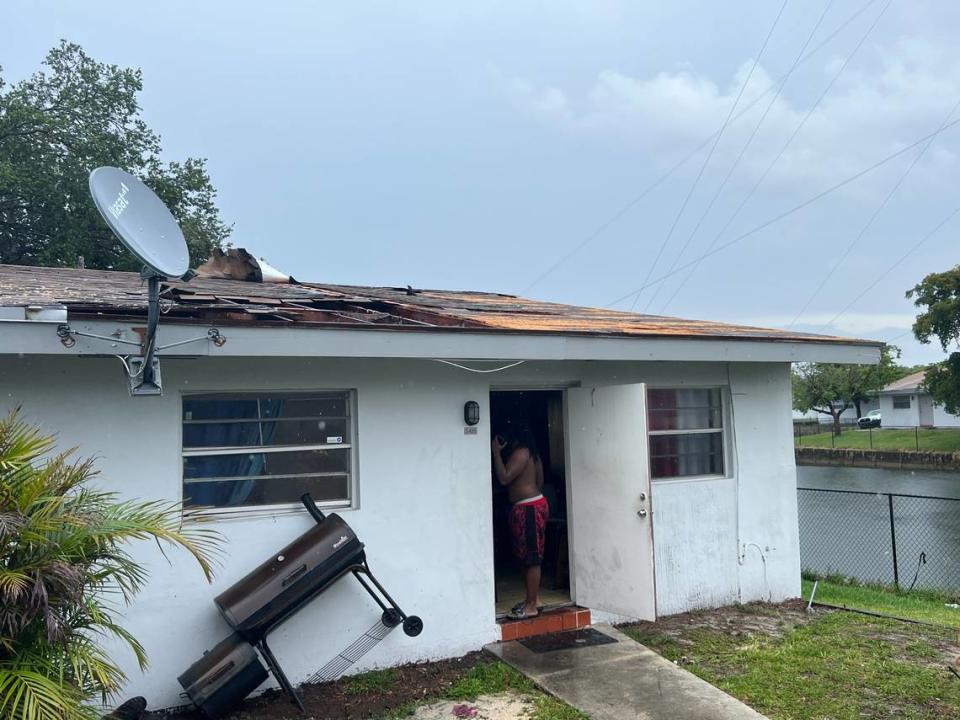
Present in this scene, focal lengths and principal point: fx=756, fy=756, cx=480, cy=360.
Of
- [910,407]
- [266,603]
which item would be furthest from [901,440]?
[266,603]

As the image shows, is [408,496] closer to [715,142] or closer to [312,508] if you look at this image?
[312,508]

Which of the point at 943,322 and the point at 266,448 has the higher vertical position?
the point at 943,322

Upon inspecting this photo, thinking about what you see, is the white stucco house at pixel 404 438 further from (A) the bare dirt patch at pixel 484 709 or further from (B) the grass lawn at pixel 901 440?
(B) the grass lawn at pixel 901 440

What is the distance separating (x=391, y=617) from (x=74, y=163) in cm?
2165

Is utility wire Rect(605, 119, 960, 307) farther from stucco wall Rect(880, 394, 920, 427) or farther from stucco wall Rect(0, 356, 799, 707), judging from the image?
stucco wall Rect(880, 394, 920, 427)

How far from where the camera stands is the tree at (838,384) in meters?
53.6

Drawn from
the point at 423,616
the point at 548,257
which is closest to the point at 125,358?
the point at 423,616

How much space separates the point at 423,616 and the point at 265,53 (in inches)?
860

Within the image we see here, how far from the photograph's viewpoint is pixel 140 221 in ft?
14.8

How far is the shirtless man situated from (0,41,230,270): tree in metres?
17.4

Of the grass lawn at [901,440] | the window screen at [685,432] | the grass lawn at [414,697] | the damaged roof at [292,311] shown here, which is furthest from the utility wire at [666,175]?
the grass lawn at [901,440]

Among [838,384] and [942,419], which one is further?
[838,384]

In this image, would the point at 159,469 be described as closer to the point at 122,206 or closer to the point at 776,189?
the point at 122,206

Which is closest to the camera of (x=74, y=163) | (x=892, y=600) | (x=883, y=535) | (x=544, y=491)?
(x=544, y=491)
